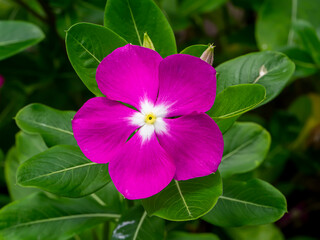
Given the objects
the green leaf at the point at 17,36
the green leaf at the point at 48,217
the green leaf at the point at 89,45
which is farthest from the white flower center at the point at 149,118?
the green leaf at the point at 17,36

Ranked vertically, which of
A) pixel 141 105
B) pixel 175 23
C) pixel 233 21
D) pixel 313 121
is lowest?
pixel 313 121

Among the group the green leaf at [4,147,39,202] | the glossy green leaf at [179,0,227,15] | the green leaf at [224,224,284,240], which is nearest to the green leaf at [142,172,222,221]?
the green leaf at [4,147,39,202]

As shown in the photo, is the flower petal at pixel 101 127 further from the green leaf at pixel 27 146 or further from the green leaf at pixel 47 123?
the green leaf at pixel 27 146

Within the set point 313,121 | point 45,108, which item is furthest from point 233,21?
point 45,108

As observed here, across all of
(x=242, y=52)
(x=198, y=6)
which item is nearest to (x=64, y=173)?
(x=198, y=6)

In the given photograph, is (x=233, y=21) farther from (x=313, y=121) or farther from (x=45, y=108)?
(x=45, y=108)

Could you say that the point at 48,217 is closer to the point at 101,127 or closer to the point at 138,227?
the point at 138,227

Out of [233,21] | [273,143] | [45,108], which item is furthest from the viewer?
[233,21]
